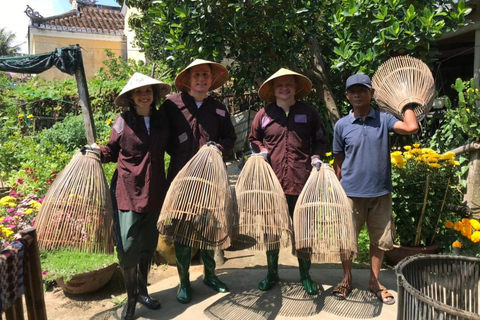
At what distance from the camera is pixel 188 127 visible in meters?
2.97

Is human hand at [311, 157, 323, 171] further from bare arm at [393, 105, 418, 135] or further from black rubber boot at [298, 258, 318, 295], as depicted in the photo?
black rubber boot at [298, 258, 318, 295]

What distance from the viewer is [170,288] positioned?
3.44 metres

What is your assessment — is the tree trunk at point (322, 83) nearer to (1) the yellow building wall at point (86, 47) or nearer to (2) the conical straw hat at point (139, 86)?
(2) the conical straw hat at point (139, 86)

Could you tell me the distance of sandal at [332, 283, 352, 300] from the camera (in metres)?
3.10

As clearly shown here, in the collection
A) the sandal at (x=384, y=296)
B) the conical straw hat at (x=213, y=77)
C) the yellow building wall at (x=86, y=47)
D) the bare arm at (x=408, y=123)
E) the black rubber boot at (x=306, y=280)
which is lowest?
the sandal at (x=384, y=296)

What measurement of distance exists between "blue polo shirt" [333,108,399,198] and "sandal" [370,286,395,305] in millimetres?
816

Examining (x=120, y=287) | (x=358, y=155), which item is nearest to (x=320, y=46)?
(x=358, y=155)

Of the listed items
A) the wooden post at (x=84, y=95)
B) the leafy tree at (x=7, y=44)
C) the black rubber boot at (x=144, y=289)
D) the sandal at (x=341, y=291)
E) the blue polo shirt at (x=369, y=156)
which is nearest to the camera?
the blue polo shirt at (x=369, y=156)

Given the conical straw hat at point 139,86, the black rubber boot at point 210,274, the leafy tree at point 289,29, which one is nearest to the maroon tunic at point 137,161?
the conical straw hat at point 139,86

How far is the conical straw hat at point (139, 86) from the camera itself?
2723 millimetres

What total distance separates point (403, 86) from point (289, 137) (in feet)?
2.98

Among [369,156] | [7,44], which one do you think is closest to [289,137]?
[369,156]

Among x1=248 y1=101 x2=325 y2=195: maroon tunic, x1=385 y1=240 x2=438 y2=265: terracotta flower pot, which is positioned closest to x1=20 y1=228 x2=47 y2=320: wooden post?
x1=248 y1=101 x2=325 y2=195: maroon tunic

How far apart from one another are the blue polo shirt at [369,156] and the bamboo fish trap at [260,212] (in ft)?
1.98
